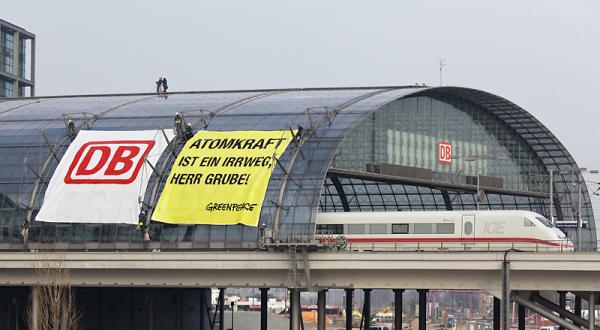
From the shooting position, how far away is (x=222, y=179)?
106 m

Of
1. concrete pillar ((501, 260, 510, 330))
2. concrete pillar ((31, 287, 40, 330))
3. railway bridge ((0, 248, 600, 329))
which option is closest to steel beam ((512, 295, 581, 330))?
railway bridge ((0, 248, 600, 329))

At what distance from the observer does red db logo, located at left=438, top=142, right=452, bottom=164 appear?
428 feet

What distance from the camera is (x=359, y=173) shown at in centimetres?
11681

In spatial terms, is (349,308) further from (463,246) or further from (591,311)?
(591,311)

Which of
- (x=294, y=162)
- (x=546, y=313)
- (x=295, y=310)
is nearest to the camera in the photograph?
(x=546, y=313)

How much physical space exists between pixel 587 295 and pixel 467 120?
4443cm

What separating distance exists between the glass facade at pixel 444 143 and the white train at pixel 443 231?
446 inches

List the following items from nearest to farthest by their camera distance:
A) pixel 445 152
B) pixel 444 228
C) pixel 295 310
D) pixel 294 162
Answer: pixel 295 310 < pixel 444 228 < pixel 294 162 < pixel 445 152

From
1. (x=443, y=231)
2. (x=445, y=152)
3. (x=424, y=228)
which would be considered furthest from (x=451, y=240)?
(x=445, y=152)

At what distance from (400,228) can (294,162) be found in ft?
32.5

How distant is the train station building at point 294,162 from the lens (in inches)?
4112

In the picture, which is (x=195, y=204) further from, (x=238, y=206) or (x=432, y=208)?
(x=432, y=208)

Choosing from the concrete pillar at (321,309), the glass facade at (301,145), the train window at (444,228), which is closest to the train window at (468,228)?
the train window at (444,228)

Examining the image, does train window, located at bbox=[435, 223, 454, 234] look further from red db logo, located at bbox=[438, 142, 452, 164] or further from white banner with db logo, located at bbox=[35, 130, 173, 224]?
red db logo, located at bbox=[438, 142, 452, 164]
